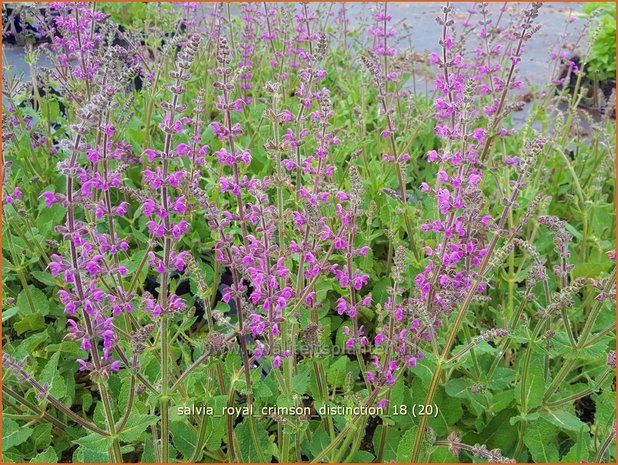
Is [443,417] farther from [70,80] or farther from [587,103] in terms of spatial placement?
[587,103]

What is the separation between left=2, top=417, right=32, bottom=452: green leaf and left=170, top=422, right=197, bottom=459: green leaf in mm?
600

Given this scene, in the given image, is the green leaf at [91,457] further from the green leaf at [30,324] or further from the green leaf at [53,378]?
the green leaf at [30,324]

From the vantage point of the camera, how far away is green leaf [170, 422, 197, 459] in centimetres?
249

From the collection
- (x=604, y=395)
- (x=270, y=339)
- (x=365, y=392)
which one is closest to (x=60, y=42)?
(x=270, y=339)

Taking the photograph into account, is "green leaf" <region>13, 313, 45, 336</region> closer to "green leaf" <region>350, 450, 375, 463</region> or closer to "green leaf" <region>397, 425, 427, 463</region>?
"green leaf" <region>350, 450, 375, 463</region>

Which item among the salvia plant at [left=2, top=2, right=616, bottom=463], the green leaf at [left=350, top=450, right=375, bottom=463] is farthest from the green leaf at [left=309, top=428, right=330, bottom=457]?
the green leaf at [left=350, top=450, right=375, bottom=463]

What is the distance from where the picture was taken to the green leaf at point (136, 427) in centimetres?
215

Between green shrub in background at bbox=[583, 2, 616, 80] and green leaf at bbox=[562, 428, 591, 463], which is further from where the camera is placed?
green shrub in background at bbox=[583, 2, 616, 80]

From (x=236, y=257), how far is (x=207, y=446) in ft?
2.96

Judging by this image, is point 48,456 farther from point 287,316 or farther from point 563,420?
point 563,420

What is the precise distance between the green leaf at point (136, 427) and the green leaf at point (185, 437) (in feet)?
1.11

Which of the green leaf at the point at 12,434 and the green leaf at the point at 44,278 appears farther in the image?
the green leaf at the point at 44,278

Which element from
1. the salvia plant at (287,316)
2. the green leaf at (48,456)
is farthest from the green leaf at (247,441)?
the green leaf at (48,456)

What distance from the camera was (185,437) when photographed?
250cm
